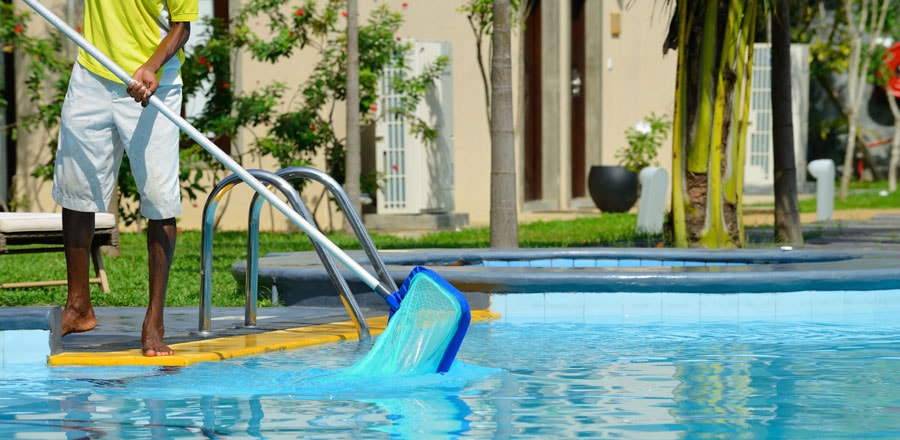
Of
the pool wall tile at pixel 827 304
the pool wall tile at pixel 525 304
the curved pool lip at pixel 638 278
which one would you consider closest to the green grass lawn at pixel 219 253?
the curved pool lip at pixel 638 278

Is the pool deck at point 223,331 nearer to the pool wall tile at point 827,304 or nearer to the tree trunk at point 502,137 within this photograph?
the pool wall tile at point 827,304

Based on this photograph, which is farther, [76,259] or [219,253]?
[219,253]

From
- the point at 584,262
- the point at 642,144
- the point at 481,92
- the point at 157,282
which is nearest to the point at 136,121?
the point at 157,282

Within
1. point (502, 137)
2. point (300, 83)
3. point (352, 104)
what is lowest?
point (502, 137)

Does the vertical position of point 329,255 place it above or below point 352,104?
below

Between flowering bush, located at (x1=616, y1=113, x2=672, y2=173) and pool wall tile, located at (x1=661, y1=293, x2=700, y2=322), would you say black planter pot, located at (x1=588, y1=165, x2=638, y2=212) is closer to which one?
flowering bush, located at (x1=616, y1=113, x2=672, y2=173)

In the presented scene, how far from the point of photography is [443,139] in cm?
1355

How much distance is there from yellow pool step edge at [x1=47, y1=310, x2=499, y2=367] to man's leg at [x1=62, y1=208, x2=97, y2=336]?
1.13 ft

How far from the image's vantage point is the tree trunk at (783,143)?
9.48 metres

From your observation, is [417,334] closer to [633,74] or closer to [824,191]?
[824,191]

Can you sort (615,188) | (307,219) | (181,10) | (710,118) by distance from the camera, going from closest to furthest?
(181,10) → (307,219) → (710,118) → (615,188)

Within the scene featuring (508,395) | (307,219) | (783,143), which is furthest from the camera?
(783,143)

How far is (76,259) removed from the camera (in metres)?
4.98

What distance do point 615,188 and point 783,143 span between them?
240 inches
